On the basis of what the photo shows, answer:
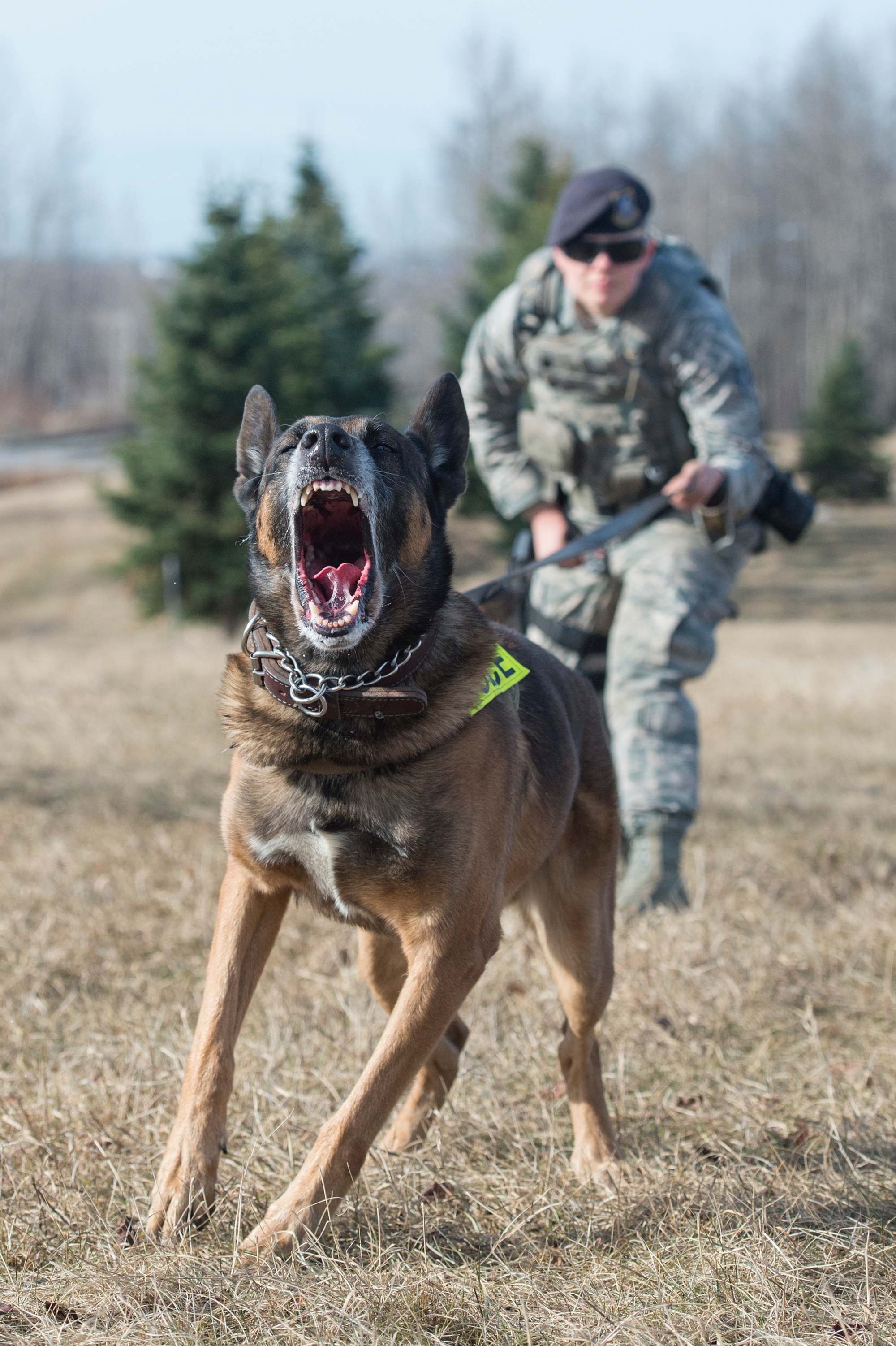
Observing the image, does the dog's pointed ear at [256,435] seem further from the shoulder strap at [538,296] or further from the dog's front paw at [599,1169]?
the shoulder strap at [538,296]

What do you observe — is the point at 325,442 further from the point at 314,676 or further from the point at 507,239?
the point at 507,239

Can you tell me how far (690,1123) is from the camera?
3.11 metres

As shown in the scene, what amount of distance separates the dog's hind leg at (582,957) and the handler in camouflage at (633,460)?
1506mm

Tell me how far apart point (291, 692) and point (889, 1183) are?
5.56ft

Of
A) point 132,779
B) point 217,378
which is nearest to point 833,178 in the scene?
point 217,378

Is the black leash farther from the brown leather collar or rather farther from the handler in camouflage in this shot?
the brown leather collar

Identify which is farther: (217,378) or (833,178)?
(833,178)

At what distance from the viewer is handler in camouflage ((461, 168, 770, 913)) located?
193 inches

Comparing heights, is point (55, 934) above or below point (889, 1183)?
below

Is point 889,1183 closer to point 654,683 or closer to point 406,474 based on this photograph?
point 406,474

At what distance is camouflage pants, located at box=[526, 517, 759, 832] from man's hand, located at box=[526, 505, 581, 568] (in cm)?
26

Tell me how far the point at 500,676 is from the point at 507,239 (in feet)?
83.2

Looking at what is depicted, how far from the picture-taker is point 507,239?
87.1 ft

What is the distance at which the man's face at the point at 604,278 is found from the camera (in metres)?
4.85
